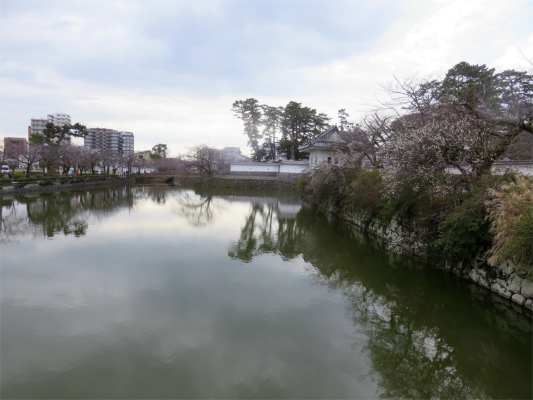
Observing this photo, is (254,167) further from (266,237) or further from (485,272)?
(485,272)

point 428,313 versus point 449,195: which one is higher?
point 449,195

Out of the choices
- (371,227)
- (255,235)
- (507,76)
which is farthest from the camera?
(507,76)

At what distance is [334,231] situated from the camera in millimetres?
12672

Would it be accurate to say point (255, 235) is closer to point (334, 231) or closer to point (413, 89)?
point (334, 231)

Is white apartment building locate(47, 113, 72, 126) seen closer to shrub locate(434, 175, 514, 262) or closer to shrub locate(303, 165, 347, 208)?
shrub locate(303, 165, 347, 208)

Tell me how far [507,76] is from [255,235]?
13.5 meters

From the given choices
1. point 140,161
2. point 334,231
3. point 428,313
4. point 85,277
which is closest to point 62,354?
point 85,277

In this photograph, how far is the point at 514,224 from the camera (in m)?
4.99

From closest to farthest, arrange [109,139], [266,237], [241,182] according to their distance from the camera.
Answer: [266,237]
[241,182]
[109,139]

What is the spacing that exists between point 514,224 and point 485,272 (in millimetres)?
2048

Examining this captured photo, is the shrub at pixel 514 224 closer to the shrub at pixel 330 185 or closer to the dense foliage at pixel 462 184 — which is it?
the dense foliage at pixel 462 184

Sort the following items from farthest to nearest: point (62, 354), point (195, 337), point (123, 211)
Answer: point (123, 211), point (195, 337), point (62, 354)

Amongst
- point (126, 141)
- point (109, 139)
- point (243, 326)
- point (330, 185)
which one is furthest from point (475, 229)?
point (126, 141)

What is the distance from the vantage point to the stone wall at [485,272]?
5590 mm
